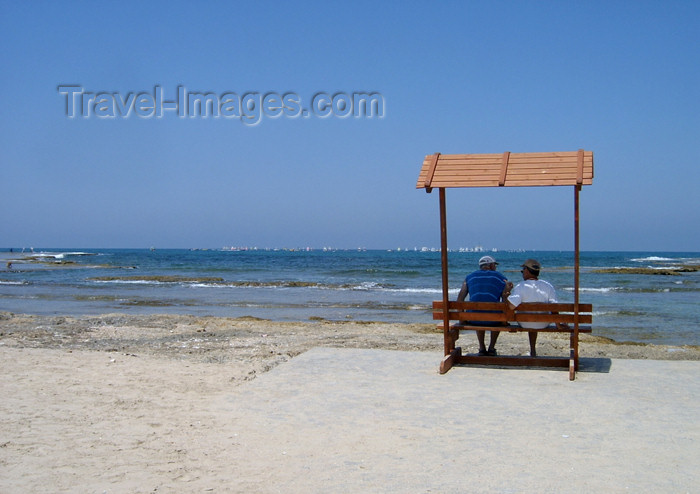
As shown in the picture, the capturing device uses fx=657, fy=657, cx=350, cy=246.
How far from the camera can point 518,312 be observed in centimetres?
755

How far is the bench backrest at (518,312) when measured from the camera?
24.2 feet

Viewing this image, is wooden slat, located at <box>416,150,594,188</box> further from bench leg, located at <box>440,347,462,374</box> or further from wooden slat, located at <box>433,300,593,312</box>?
bench leg, located at <box>440,347,462,374</box>

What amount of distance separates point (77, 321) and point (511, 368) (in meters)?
10.1

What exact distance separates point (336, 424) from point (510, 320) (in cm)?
282

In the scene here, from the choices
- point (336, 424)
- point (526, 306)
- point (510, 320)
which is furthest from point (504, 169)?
point (336, 424)

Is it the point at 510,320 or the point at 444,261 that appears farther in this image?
the point at 444,261

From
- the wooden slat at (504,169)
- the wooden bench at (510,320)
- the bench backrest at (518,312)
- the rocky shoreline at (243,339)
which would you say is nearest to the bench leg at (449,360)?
the wooden bench at (510,320)

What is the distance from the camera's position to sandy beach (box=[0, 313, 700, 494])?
4375mm

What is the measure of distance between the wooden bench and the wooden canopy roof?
145 cm

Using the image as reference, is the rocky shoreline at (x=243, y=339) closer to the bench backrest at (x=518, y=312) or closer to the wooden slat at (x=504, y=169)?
the bench backrest at (x=518, y=312)

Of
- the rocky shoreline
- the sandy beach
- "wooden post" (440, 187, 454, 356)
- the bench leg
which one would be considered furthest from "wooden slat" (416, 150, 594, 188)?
the rocky shoreline

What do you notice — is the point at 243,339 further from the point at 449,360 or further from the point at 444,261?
the point at 444,261

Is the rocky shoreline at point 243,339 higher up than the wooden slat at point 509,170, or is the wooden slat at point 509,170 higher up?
the wooden slat at point 509,170

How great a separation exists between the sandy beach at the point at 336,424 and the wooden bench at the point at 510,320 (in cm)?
24
